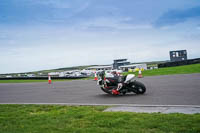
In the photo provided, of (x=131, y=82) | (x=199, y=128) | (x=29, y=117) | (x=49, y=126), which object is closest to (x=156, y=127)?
(x=199, y=128)

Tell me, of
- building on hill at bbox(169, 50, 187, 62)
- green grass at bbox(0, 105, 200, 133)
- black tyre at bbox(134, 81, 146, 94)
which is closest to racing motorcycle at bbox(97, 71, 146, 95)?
black tyre at bbox(134, 81, 146, 94)

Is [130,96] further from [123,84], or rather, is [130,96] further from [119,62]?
[119,62]

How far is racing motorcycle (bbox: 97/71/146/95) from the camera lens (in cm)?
1161

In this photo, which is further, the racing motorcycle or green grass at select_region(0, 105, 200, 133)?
the racing motorcycle

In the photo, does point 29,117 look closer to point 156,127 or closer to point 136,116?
point 136,116

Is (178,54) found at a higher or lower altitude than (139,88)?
higher

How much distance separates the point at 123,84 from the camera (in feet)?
38.4

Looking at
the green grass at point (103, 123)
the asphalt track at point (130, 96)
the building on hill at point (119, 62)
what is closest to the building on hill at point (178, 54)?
the asphalt track at point (130, 96)

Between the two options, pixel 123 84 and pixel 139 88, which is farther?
pixel 123 84

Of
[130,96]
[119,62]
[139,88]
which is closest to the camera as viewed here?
[130,96]

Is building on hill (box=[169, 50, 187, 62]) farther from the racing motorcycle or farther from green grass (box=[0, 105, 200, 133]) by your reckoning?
green grass (box=[0, 105, 200, 133])

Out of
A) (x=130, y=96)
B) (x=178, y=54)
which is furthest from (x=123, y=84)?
(x=178, y=54)

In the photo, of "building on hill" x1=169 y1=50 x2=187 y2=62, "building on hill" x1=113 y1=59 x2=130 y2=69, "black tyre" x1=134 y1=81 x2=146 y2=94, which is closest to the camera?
"black tyre" x1=134 y1=81 x2=146 y2=94

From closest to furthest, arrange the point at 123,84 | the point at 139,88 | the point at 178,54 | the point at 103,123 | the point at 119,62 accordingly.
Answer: the point at 103,123
the point at 139,88
the point at 123,84
the point at 178,54
the point at 119,62
